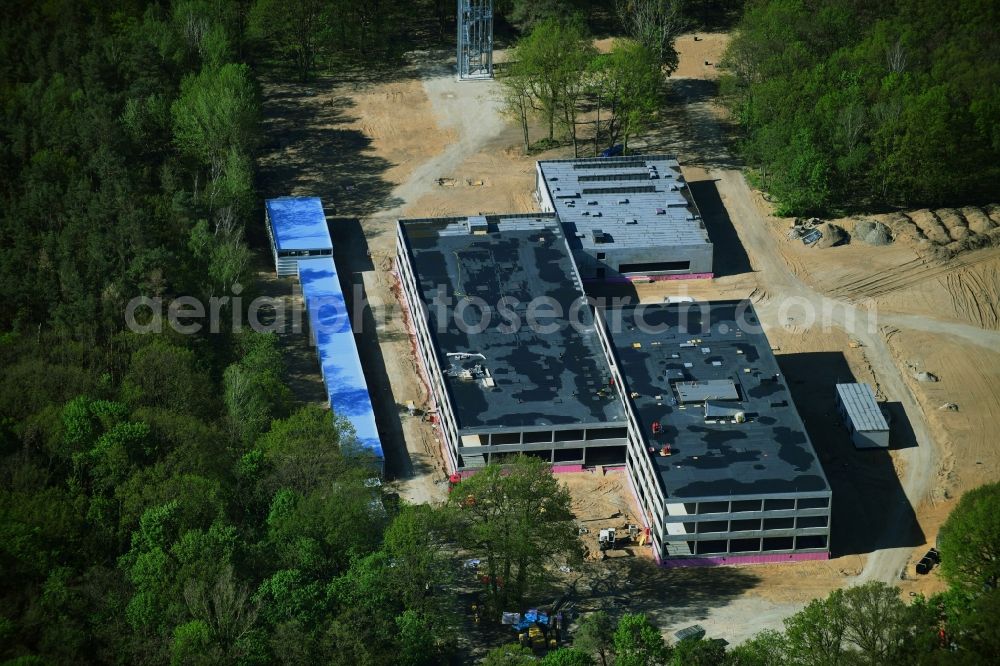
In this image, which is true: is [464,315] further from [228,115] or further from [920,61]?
[920,61]

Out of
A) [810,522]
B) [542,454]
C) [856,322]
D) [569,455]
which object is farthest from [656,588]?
[856,322]

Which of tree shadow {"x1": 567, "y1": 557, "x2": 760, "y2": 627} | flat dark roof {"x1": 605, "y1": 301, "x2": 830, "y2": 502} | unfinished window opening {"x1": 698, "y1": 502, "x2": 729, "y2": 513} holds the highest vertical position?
flat dark roof {"x1": 605, "y1": 301, "x2": 830, "y2": 502}

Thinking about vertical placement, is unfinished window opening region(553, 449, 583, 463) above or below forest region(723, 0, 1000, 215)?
below

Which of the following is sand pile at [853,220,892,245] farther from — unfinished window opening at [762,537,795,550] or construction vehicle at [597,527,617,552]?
construction vehicle at [597,527,617,552]

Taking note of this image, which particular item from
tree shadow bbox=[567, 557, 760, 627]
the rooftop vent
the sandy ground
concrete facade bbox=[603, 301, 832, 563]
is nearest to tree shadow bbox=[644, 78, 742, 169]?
the sandy ground

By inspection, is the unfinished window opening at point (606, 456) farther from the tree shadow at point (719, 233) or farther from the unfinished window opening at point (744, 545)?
the tree shadow at point (719, 233)

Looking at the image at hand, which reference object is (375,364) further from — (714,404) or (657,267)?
(714,404)
